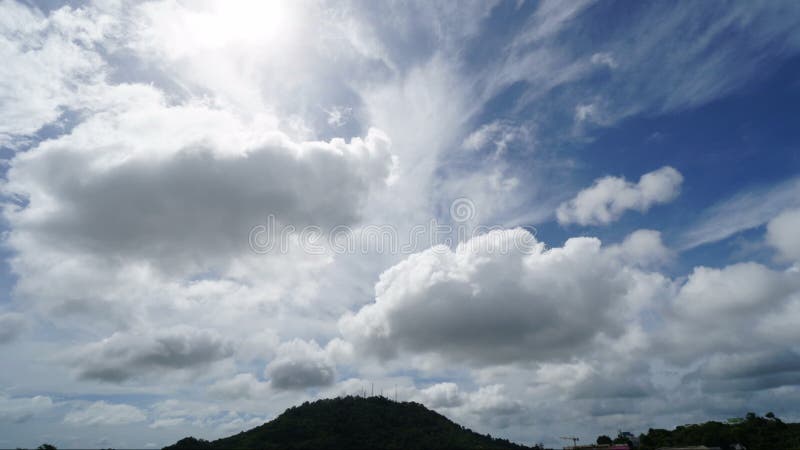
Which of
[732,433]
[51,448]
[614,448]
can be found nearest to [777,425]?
[732,433]

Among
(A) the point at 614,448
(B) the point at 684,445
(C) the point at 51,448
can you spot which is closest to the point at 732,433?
(B) the point at 684,445

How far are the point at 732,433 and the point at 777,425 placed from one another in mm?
24348

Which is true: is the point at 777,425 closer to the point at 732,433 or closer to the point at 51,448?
the point at 732,433

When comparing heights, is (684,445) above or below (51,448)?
below

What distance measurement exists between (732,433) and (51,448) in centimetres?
25140

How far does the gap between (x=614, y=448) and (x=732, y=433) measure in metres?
46.7

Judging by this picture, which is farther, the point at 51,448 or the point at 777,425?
the point at 777,425

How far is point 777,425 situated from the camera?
199 metres

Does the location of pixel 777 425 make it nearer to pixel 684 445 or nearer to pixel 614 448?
pixel 684 445

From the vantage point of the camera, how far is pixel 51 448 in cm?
16575

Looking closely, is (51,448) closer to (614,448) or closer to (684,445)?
(614,448)

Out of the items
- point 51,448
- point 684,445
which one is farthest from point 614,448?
point 51,448

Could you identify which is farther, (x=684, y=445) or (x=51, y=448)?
(x=684, y=445)

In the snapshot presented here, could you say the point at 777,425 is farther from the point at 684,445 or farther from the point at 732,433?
the point at 684,445
